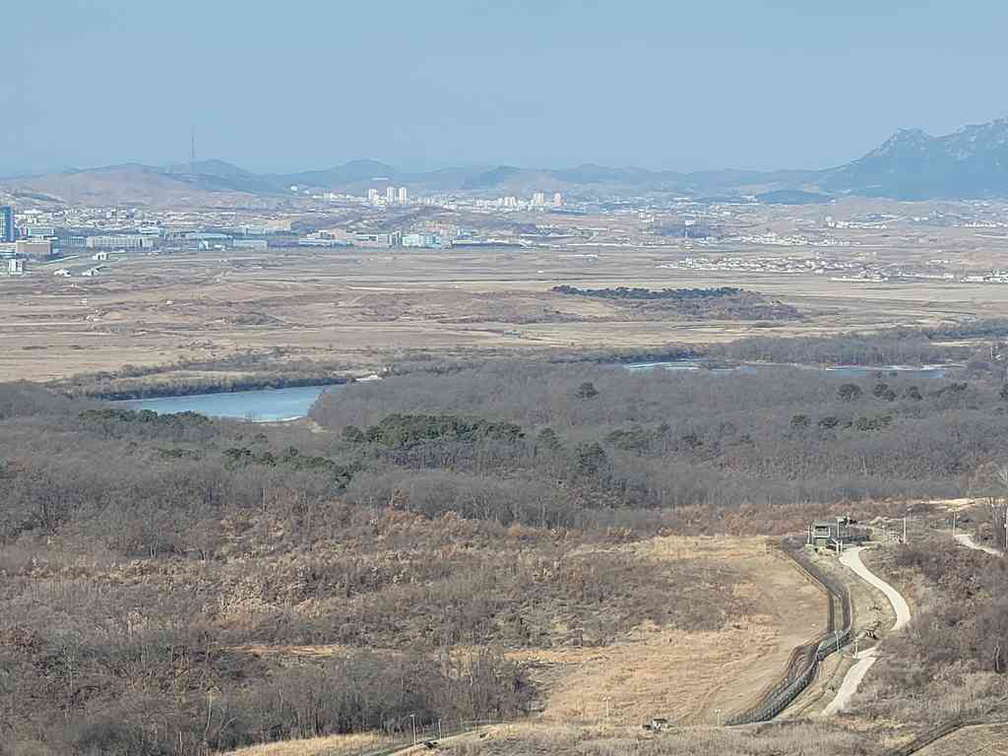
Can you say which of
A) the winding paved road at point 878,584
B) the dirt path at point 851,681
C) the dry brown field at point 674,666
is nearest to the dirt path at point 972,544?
the winding paved road at point 878,584

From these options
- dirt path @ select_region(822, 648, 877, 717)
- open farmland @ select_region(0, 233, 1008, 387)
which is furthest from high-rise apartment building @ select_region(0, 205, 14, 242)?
dirt path @ select_region(822, 648, 877, 717)

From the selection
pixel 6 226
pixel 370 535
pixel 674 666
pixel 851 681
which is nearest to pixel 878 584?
pixel 674 666

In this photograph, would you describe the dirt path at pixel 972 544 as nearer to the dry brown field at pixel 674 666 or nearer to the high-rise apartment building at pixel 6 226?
the dry brown field at pixel 674 666

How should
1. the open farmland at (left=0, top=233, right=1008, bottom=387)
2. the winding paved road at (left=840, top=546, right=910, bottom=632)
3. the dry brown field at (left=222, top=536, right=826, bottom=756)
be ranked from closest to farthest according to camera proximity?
the dry brown field at (left=222, top=536, right=826, bottom=756) < the winding paved road at (left=840, top=546, right=910, bottom=632) < the open farmland at (left=0, top=233, right=1008, bottom=387)

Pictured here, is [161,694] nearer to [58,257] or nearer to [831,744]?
[831,744]

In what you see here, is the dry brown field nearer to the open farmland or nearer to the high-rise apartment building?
the open farmland

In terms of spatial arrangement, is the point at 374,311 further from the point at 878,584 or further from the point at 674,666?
the point at 674,666
